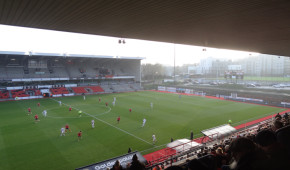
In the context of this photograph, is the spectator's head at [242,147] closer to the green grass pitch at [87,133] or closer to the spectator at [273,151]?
the spectator at [273,151]

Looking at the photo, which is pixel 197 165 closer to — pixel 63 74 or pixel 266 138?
pixel 266 138

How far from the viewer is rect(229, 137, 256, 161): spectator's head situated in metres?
2.10

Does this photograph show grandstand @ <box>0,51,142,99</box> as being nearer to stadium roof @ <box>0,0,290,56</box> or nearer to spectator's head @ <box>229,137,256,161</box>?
stadium roof @ <box>0,0,290,56</box>

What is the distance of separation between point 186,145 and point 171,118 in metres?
11.3

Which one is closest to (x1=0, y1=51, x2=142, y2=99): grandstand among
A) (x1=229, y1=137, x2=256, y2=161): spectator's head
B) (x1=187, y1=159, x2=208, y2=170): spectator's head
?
(x1=187, y1=159, x2=208, y2=170): spectator's head

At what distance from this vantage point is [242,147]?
2.14 m

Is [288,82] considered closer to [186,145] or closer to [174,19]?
[186,145]

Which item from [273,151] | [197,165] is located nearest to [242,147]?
[273,151]

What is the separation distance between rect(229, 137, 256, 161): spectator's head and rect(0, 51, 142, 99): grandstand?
162 feet

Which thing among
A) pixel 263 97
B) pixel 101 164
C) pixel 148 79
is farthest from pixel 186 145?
pixel 148 79

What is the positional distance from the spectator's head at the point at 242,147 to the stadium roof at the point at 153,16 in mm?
4334

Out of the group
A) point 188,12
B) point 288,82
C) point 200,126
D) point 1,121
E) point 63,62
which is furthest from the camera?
point 63,62

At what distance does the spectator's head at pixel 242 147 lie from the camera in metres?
2.10

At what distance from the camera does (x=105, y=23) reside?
24.2ft
